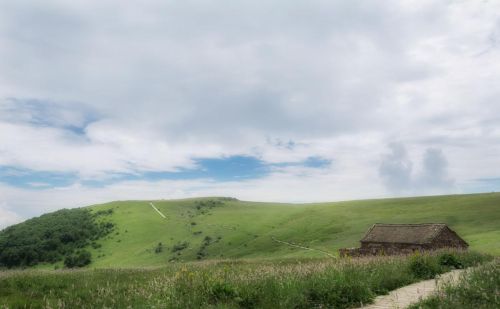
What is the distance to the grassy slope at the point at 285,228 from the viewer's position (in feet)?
202

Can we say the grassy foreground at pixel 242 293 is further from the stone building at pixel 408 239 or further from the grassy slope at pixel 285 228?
the grassy slope at pixel 285 228

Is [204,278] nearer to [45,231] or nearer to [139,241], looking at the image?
[139,241]

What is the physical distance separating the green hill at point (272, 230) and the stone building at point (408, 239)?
→ 12.5ft

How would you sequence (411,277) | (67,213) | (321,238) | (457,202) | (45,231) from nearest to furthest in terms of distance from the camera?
(411,277) → (321,238) → (457,202) → (45,231) → (67,213)

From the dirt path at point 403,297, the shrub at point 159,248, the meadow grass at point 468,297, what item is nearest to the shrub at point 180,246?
the shrub at point 159,248

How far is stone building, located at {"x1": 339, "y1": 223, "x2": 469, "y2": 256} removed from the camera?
37.2m

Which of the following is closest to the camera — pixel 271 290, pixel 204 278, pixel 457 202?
Answer: pixel 271 290

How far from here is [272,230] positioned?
3319 inches

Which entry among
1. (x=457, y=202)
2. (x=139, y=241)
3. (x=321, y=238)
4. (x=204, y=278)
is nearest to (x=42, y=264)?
(x=139, y=241)

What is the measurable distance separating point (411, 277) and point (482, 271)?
2.33 meters

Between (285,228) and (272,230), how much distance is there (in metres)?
3.37

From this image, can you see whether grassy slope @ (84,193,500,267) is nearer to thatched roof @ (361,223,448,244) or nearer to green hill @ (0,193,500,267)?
green hill @ (0,193,500,267)

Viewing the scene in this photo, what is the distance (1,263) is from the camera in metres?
113

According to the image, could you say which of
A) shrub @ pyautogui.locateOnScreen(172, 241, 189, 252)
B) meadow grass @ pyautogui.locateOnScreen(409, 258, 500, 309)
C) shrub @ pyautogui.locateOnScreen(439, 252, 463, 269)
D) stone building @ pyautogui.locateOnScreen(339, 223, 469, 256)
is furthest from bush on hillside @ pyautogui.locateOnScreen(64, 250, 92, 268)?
meadow grass @ pyautogui.locateOnScreen(409, 258, 500, 309)
